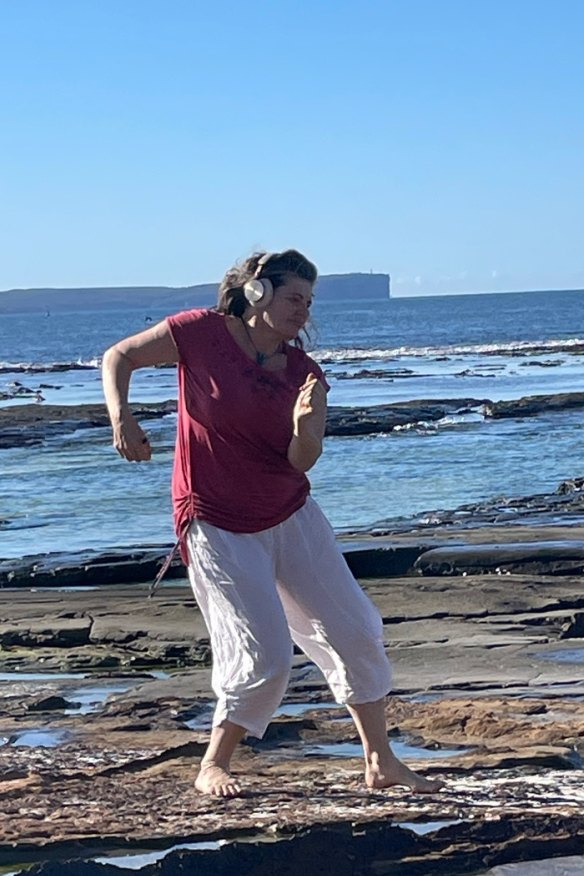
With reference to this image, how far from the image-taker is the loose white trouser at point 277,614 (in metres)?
4.98

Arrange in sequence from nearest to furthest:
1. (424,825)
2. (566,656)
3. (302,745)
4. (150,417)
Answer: (424,825), (302,745), (566,656), (150,417)

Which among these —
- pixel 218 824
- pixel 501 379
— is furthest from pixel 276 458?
pixel 501 379

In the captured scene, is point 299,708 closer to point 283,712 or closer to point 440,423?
point 283,712

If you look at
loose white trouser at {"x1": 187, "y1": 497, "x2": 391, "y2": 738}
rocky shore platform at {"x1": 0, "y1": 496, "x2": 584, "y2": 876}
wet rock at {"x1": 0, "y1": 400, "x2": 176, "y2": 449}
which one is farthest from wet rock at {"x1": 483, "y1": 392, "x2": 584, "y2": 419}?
loose white trouser at {"x1": 187, "y1": 497, "x2": 391, "y2": 738}

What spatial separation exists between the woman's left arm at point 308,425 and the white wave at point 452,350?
60.8 meters

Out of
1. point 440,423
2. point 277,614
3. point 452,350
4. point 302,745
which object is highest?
point 277,614

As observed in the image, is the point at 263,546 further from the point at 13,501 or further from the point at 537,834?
the point at 13,501

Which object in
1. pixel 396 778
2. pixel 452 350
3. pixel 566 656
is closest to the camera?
pixel 396 778

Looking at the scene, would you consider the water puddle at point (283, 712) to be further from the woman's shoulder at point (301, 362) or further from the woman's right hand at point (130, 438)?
the woman's right hand at point (130, 438)

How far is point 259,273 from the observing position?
16.6 ft

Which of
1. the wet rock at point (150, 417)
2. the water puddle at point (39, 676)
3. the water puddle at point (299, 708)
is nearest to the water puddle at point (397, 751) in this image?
the water puddle at point (299, 708)

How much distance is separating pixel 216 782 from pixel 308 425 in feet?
3.77

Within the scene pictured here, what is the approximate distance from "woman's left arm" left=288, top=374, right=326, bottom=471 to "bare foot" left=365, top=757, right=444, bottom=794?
3.22 ft

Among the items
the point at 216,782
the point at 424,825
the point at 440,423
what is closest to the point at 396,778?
A: the point at 424,825
